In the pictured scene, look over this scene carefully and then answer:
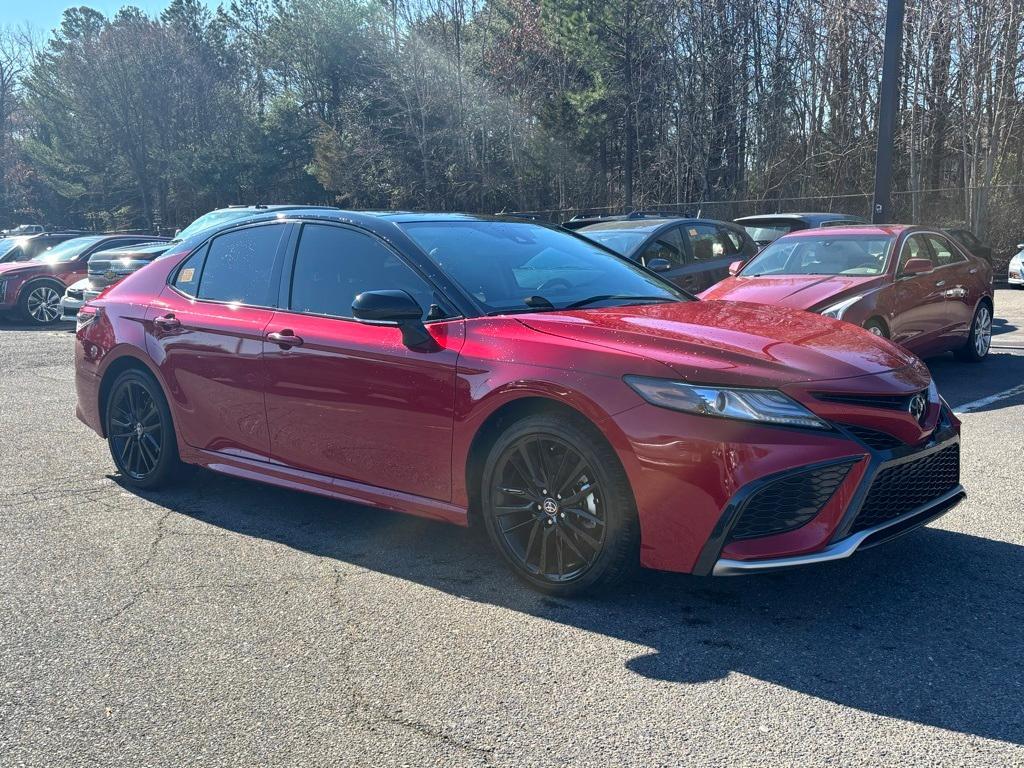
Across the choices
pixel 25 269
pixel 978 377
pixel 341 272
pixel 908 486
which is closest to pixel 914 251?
pixel 978 377

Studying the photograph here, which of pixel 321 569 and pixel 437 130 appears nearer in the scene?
pixel 321 569

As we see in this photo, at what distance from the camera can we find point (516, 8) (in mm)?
35750

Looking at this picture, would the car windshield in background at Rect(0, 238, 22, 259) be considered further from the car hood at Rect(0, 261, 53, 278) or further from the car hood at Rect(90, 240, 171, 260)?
the car hood at Rect(90, 240, 171, 260)

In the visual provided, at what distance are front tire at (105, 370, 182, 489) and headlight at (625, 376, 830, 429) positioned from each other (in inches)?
127

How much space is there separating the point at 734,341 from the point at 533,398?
0.82 metres

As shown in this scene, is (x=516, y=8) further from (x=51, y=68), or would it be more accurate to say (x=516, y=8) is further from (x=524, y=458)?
(x=524, y=458)

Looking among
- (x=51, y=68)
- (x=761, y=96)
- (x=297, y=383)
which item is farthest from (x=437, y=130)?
(x=297, y=383)

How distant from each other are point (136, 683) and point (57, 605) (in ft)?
3.02

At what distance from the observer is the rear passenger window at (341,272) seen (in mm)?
4367

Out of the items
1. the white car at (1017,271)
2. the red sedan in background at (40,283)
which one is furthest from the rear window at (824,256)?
the red sedan in background at (40,283)

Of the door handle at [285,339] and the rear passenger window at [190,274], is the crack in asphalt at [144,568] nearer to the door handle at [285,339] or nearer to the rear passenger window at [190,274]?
the door handle at [285,339]

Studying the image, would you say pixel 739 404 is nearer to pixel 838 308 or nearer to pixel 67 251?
pixel 838 308

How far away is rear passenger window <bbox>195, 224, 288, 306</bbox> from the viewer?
Answer: 16.3 ft

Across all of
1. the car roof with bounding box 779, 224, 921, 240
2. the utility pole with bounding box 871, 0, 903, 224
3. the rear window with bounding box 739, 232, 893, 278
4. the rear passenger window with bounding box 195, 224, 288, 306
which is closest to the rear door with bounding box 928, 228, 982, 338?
the car roof with bounding box 779, 224, 921, 240
